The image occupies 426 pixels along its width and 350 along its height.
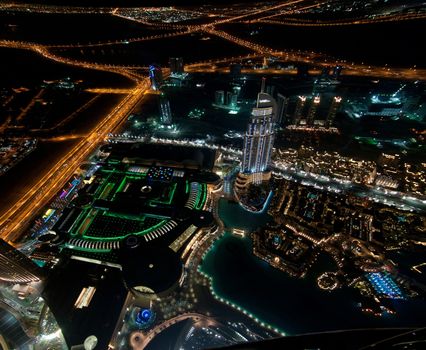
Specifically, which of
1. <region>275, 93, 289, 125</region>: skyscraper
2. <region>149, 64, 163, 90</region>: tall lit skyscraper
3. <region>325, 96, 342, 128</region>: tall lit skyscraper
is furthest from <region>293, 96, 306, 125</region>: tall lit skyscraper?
<region>149, 64, 163, 90</region>: tall lit skyscraper

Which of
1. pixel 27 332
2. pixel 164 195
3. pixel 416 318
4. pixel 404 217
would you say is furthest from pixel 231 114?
pixel 27 332

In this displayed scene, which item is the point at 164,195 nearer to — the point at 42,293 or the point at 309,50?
the point at 42,293

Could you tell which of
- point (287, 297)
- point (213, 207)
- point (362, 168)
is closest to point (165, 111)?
point (213, 207)

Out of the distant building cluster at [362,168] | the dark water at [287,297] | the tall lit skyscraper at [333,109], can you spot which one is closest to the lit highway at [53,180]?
the dark water at [287,297]

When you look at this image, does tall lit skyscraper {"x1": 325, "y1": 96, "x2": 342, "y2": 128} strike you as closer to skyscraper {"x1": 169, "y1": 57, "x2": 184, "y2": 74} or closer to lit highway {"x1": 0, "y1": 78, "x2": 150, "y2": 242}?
skyscraper {"x1": 169, "y1": 57, "x2": 184, "y2": 74}

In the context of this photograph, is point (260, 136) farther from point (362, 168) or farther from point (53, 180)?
point (53, 180)

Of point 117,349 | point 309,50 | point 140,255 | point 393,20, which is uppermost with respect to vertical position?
point 393,20

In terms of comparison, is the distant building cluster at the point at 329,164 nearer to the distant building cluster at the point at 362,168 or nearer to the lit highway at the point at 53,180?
the distant building cluster at the point at 362,168
